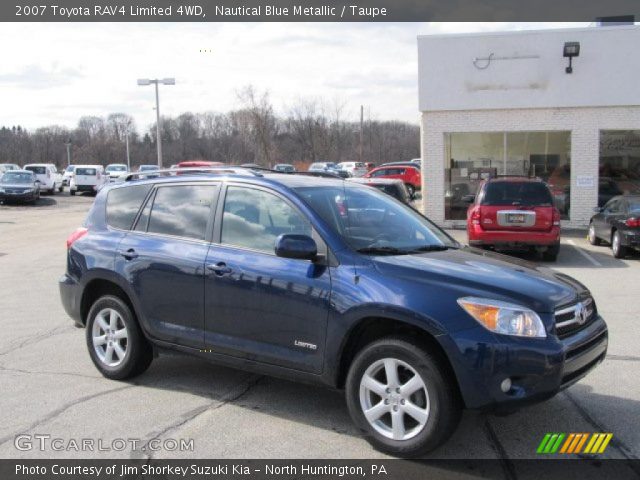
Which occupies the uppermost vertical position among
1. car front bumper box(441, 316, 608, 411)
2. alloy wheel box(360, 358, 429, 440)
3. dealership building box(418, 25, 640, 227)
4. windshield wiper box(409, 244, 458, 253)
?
dealership building box(418, 25, 640, 227)

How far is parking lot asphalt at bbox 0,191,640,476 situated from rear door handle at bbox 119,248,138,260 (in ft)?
3.68

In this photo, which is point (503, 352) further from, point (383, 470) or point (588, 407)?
point (588, 407)

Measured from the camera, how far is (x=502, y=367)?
390 centimetres

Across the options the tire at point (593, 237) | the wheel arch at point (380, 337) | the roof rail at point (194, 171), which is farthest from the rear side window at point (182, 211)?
the tire at point (593, 237)

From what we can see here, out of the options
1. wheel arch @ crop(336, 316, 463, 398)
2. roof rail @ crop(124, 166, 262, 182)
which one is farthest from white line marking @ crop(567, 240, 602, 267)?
wheel arch @ crop(336, 316, 463, 398)

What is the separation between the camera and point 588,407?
16.4 feet

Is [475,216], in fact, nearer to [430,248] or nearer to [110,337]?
[430,248]

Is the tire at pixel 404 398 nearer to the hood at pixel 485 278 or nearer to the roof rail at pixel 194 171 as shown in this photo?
the hood at pixel 485 278

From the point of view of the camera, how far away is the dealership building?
18344 mm

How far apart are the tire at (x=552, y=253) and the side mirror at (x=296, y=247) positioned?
977cm

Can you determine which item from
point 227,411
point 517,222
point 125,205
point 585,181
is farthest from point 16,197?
point 227,411

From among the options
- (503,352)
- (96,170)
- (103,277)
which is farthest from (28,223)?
(503,352)

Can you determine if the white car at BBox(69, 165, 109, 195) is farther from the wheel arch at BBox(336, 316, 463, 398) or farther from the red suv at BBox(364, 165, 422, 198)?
the wheel arch at BBox(336, 316, 463, 398)

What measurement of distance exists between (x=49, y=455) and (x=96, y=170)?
38.9 m
